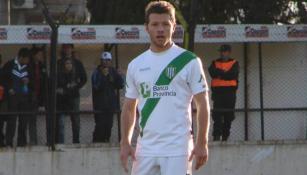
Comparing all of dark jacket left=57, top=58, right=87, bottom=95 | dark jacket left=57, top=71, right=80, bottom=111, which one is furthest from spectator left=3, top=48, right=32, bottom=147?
dark jacket left=57, top=58, right=87, bottom=95

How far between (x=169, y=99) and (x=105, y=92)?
7858mm

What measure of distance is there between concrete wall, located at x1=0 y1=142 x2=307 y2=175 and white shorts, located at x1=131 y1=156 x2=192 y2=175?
22.2 ft

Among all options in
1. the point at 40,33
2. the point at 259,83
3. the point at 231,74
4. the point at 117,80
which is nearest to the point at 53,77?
the point at 40,33

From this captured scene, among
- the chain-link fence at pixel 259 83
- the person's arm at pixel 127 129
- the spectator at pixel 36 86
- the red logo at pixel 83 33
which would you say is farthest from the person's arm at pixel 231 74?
the person's arm at pixel 127 129

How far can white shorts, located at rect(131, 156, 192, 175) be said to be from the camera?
6.02 metres

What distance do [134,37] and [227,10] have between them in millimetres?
4815

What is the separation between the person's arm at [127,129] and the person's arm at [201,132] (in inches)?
18.7

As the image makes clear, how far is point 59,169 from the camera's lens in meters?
12.7

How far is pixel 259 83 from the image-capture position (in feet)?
49.9

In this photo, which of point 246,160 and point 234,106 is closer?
point 246,160

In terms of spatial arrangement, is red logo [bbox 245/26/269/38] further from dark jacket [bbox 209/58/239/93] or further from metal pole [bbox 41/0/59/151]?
metal pole [bbox 41/0/59/151]

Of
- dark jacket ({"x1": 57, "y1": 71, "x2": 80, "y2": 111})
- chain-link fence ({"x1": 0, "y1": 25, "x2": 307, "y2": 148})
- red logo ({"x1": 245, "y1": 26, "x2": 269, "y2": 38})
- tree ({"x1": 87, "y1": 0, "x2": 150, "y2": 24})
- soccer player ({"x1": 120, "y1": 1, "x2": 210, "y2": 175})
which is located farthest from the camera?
tree ({"x1": 87, "y1": 0, "x2": 150, "y2": 24})

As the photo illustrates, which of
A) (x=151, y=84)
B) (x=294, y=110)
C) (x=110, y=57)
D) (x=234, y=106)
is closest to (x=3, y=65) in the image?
(x=110, y=57)

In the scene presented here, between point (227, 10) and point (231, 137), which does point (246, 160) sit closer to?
point (231, 137)
